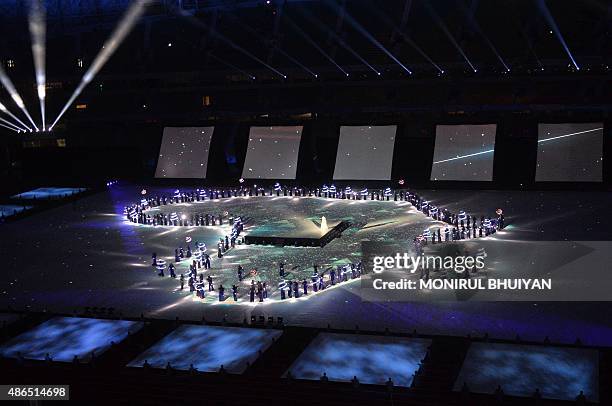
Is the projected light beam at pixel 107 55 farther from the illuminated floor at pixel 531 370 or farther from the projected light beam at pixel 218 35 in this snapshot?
the illuminated floor at pixel 531 370

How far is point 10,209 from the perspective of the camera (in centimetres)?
3547

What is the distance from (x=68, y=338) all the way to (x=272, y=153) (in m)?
24.3

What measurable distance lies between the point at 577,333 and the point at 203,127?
29.3 meters

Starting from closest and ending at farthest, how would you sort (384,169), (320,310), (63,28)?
(320,310)
(384,169)
(63,28)

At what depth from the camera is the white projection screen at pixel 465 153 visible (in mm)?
36688

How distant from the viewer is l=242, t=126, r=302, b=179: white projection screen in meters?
39.8

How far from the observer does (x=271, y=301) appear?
20.8 metres

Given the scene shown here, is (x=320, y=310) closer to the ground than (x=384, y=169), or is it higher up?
closer to the ground

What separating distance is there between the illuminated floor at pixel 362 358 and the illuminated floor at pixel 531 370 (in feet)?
3.58

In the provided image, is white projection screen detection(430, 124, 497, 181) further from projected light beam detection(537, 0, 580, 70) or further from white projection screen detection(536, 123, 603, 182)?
projected light beam detection(537, 0, 580, 70)

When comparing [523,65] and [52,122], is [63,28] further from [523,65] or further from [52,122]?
[523,65]

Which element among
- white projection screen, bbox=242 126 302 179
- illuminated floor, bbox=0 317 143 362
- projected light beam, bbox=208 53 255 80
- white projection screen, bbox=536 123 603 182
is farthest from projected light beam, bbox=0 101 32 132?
white projection screen, bbox=536 123 603 182

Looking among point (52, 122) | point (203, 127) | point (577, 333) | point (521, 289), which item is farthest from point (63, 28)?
point (577, 333)

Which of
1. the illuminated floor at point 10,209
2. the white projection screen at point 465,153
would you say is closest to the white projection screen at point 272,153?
the white projection screen at point 465,153
